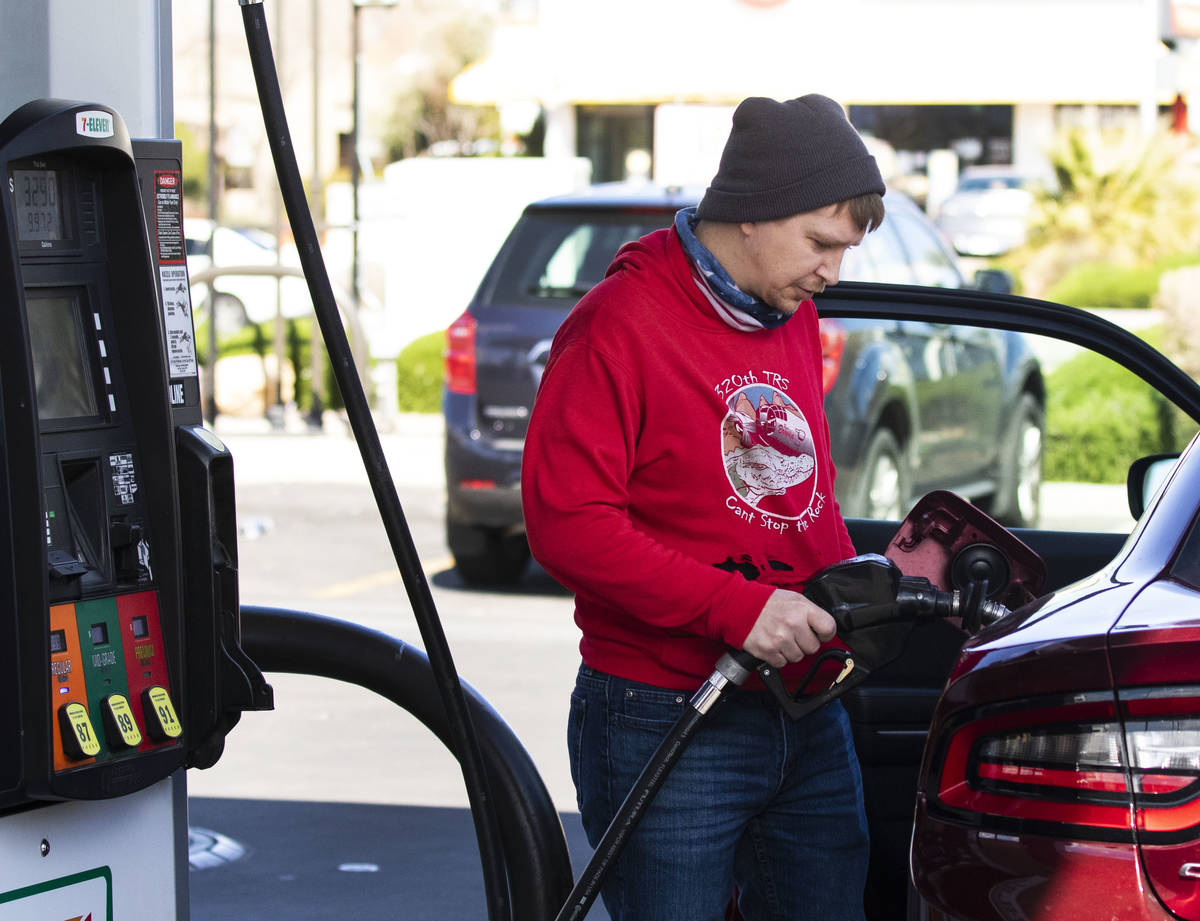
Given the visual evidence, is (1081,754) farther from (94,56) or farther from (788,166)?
(94,56)

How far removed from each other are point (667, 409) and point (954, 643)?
1.27 metres

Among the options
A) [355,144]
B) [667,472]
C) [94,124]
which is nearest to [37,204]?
[94,124]

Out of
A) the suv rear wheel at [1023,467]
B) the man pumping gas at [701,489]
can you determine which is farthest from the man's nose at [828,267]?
the suv rear wheel at [1023,467]

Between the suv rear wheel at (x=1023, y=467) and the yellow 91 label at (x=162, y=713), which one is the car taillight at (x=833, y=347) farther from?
the yellow 91 label at (x=162, y=713)

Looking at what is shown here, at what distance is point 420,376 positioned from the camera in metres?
15.8

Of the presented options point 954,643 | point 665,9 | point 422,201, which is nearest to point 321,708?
point 954,643

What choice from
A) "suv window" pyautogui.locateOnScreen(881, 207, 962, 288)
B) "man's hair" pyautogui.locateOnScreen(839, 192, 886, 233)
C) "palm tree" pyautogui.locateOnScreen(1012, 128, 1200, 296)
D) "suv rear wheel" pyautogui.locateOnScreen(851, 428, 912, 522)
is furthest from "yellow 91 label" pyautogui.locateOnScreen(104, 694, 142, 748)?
"palm tree" pyautogui.locateOnScreen(1012, 128, 1200, 296)

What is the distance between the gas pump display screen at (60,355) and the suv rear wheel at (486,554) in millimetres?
5871

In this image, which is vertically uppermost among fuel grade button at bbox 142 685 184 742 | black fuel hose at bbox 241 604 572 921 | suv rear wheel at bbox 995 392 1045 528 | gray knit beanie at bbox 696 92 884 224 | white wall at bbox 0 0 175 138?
white wall at bbox 0 0 175 138

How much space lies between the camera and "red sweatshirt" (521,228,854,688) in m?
2.52

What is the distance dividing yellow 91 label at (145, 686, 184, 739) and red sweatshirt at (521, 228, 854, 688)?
0.57 meters

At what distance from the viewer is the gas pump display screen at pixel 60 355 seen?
2500 millimetres

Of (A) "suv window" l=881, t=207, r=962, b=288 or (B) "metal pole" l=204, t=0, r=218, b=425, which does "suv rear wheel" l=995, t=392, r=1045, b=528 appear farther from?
(B) "metal pole" l=204, t=0, r=218, b=425

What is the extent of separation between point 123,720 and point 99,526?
27 centimetres
